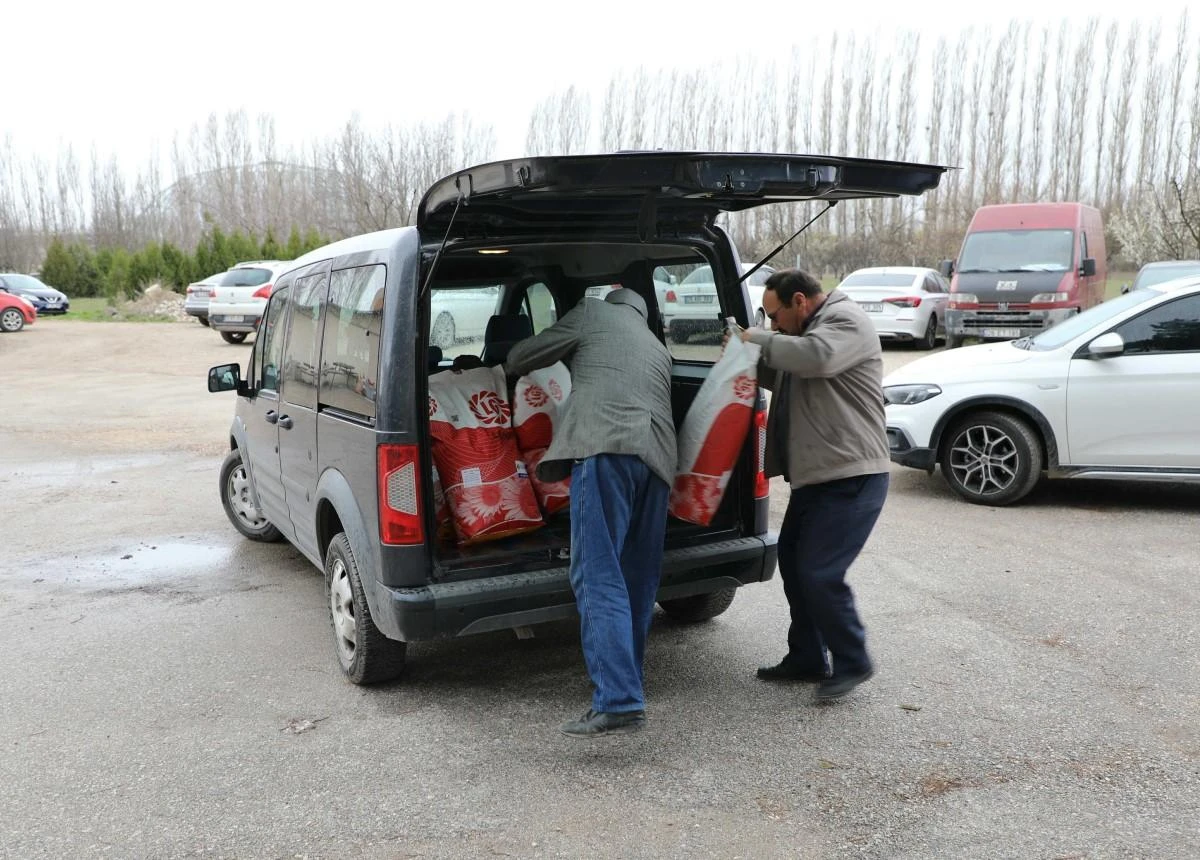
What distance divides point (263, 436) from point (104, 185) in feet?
226

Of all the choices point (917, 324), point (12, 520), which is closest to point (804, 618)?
point (12, 520)

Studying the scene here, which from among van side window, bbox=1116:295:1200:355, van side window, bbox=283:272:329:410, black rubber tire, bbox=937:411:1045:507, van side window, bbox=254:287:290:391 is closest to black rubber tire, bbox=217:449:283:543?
van side window, bbox=254:287:290:391

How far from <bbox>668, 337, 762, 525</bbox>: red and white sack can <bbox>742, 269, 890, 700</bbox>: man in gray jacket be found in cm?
12

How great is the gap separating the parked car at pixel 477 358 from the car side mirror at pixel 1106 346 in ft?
11.8

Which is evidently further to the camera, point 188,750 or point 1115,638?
point 1115,638

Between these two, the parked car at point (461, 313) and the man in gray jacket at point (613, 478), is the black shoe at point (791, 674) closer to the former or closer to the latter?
the man in gray jacket at point (613, 478)

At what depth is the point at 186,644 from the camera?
5.05 m

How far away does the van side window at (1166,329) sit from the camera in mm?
7082

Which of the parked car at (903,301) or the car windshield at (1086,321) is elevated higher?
the car windshield at (1086,321)

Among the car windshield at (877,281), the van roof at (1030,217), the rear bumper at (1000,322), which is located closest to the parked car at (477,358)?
the rear bumper at (1000,322)

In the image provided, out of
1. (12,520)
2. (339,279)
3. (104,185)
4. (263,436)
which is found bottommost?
(12,520)

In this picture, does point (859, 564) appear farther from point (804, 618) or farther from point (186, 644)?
point (186, 644)

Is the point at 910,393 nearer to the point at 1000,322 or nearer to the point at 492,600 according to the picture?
the point at 492,600

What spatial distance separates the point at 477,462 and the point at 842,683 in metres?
1.74
